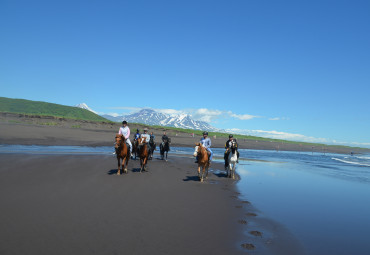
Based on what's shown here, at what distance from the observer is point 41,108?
551ft

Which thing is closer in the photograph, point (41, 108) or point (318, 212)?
point (318, 212)

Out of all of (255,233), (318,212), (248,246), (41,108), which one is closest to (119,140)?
(255,233)

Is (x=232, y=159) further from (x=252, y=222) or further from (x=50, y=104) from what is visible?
(x=50, y=104)

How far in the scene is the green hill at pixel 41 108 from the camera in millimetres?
155250

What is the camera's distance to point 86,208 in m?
7.16

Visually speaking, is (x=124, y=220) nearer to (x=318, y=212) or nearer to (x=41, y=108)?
(x=318, y=212)

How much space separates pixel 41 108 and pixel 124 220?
189 meters

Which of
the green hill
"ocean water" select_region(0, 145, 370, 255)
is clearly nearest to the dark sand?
"ocean water" select_region(0, 145, 370, 255)

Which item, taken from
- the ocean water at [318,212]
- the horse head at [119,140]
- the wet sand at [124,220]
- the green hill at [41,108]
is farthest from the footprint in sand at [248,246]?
the green hill at [41,108]

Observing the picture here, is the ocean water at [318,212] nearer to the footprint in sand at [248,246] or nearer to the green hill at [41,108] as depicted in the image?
the footprint in sand at [248,246]

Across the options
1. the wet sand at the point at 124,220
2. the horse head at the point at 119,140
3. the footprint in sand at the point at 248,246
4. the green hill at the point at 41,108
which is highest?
the green hill at the point at 41,108

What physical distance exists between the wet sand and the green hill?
150027 mm

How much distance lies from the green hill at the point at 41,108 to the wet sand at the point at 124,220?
150 metres

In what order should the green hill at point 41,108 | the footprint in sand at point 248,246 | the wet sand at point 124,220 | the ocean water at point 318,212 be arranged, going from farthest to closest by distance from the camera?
1. the green hill at point 41,108
2. the ocean water at point 318,212
3. the footprint in sand at point 248,246
4. the wet sand at point 124,220
